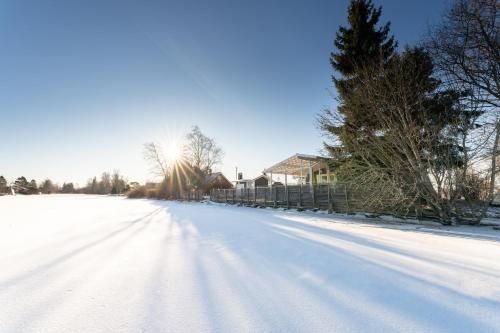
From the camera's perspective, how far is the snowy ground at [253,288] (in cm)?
182

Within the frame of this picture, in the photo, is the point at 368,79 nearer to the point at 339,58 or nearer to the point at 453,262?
the point at 339,58

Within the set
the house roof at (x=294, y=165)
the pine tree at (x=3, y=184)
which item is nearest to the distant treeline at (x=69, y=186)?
the pine tree at (x=3, y=184)

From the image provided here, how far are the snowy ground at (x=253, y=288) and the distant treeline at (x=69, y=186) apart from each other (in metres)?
61.9

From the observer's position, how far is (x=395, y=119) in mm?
8328

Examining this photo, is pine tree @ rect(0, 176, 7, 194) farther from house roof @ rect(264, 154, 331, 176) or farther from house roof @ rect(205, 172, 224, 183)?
house roof @ rect(264, 154, 331, 176)

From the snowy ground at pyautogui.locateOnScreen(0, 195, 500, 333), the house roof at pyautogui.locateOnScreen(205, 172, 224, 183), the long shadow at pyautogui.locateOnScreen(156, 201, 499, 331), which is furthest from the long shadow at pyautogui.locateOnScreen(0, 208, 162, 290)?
the house roof at pyautogui.locateOnScreen(205, 172, 224, 183)

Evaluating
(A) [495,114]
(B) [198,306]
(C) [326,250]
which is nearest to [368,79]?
(A) [495,114]

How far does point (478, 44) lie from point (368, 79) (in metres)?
3.13

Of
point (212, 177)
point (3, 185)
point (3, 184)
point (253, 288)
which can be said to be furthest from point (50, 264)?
point (3, 184)

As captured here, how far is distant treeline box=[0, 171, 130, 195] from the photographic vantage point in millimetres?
58656

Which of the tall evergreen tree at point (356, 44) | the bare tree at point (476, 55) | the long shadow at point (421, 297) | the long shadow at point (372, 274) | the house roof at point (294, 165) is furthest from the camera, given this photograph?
the house roof at point (294, 165)

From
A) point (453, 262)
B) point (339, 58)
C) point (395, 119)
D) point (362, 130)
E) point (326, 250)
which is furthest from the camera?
point (339, 58)

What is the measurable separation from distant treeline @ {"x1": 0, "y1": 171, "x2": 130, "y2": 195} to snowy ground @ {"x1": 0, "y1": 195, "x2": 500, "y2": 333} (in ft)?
203

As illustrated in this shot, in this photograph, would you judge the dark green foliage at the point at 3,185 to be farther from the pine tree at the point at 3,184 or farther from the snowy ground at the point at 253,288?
the snowy ground at the point at 253,288
